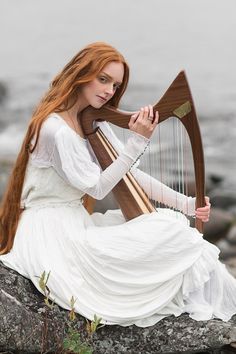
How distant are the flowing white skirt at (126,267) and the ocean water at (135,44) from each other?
10503mm

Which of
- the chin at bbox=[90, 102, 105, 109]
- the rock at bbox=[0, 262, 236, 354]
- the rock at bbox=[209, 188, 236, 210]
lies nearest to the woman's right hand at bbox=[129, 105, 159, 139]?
the chin at bbox=[90, 102, 105, 109]

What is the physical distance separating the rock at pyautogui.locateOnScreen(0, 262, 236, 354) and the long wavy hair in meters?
0.23

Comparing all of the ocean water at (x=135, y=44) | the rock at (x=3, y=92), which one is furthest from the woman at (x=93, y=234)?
the rock at (x=3, y=92)

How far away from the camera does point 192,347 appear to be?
2971 millimetres

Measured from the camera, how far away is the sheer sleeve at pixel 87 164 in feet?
9.89

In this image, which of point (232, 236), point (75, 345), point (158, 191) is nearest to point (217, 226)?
point (232, 236)

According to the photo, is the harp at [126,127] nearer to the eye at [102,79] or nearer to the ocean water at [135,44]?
the eye at [102,79]

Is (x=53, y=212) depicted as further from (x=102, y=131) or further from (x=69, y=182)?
(x=102, y=131)

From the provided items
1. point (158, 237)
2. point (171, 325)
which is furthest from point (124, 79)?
point (171, 325)

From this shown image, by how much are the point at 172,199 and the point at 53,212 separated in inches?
20.7

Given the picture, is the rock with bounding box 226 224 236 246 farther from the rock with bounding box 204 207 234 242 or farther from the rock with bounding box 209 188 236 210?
the rock with bounding box 209 188 236 210

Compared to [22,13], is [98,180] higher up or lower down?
lower down

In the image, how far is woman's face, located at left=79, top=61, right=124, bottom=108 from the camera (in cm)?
312

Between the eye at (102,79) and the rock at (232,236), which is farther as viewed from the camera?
the rock at (232,236)
